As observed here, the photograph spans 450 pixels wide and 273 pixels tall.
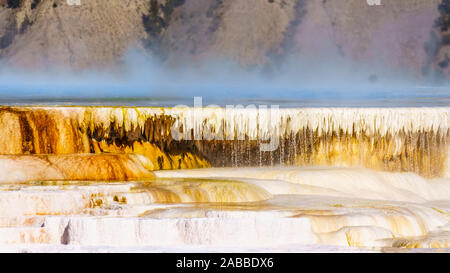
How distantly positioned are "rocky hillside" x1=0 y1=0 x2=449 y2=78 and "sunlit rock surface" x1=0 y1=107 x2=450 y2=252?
26.8 metres

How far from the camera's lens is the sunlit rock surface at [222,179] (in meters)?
12.1

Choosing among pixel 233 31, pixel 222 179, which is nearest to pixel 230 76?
pixel 233 31

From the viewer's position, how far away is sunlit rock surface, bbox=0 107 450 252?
39.8ft

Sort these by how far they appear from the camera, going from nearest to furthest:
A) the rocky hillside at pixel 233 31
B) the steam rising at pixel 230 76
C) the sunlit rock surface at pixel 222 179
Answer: the sunlit rock surface at pixel 222 179 < the steam rising at pixel 230 76 < the rocky hillside at pixel 233 31

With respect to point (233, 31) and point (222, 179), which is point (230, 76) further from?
point (222, 179)

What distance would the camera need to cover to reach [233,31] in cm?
4769

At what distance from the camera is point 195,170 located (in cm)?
1739

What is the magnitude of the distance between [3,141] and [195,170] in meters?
3.31

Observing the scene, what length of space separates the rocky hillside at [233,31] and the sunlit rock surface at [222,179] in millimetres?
26790

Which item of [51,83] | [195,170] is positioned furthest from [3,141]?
[51,83]

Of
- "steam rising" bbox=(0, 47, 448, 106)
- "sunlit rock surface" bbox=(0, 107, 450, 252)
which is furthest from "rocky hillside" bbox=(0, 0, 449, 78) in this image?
"sunlit rock surface" bbox=(0, 107, 450, 252)

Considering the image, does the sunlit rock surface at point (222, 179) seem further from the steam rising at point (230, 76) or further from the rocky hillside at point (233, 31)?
the rocky hillside at point (233, 31)

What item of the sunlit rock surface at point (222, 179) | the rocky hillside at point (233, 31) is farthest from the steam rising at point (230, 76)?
the sunlit rock surface at point (222, 179)
